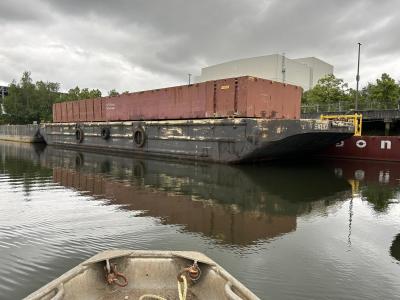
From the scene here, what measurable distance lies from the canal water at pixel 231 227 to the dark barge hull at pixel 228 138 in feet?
8.30

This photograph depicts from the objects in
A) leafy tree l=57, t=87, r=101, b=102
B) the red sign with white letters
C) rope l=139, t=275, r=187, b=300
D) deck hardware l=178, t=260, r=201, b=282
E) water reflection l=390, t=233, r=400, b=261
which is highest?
leafy tree l=57, t=87, r=101, b=102

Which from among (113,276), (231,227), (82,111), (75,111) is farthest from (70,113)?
(113,276)

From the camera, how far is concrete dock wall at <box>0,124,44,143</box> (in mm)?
31678

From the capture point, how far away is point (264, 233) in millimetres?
5078

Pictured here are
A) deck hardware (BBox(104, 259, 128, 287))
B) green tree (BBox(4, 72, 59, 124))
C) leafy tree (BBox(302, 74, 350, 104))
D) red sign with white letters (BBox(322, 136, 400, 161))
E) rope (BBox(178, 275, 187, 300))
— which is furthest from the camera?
green tree (BBox(4, 72, 59, 124))

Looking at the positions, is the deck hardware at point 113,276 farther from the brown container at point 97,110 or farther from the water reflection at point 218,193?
the brown container at point 97,110

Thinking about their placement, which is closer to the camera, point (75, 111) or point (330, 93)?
point (75, 111)

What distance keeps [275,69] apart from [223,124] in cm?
6454

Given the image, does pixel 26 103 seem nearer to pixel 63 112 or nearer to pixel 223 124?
pixel 63 112

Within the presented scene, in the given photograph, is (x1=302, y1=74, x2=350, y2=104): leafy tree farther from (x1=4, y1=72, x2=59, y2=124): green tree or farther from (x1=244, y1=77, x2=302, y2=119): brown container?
(x1=4, y1=72, x2=59, y2=124): green tree

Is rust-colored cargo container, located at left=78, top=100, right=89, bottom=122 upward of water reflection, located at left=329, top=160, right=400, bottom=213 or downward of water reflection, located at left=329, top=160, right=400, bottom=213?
upward

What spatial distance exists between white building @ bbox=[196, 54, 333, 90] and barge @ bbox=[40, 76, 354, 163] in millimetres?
58931

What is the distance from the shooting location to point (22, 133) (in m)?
34.7


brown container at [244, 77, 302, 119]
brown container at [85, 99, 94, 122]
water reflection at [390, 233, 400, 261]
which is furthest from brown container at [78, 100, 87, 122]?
water reflection at [390, 233, 400, 261]
